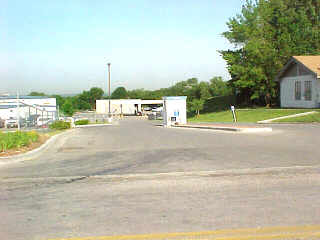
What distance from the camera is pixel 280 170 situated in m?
9.88

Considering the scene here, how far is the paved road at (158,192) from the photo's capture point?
589 cm

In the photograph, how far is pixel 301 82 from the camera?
39188 mm

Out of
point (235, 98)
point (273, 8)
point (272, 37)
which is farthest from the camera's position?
point (235, 98)

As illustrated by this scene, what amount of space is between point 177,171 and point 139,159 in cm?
246

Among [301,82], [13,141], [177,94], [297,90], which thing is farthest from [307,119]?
[177,94]

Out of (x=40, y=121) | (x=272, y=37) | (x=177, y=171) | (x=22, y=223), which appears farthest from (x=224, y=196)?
(x=272, y=37)

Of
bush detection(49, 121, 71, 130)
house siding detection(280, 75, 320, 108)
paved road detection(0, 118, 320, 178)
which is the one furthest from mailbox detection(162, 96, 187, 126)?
paved road detection(0, 118, 320, 178)

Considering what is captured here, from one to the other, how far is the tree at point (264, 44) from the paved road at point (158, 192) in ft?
119

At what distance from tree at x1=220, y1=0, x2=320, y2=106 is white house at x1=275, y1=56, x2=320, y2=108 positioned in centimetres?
517

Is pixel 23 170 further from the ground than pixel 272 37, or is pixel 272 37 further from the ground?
pixel 272 37

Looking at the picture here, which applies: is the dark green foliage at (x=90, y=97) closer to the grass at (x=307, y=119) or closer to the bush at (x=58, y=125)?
the bush at (x=58, y=125)

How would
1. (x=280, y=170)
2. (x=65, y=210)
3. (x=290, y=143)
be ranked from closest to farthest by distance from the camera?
1. (x=65, y=210)
2. (x=280, y=170)
3. (x=290, y=143)

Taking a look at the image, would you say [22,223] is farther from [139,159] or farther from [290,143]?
[290,143]

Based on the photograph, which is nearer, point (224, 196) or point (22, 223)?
point (22, 223)
